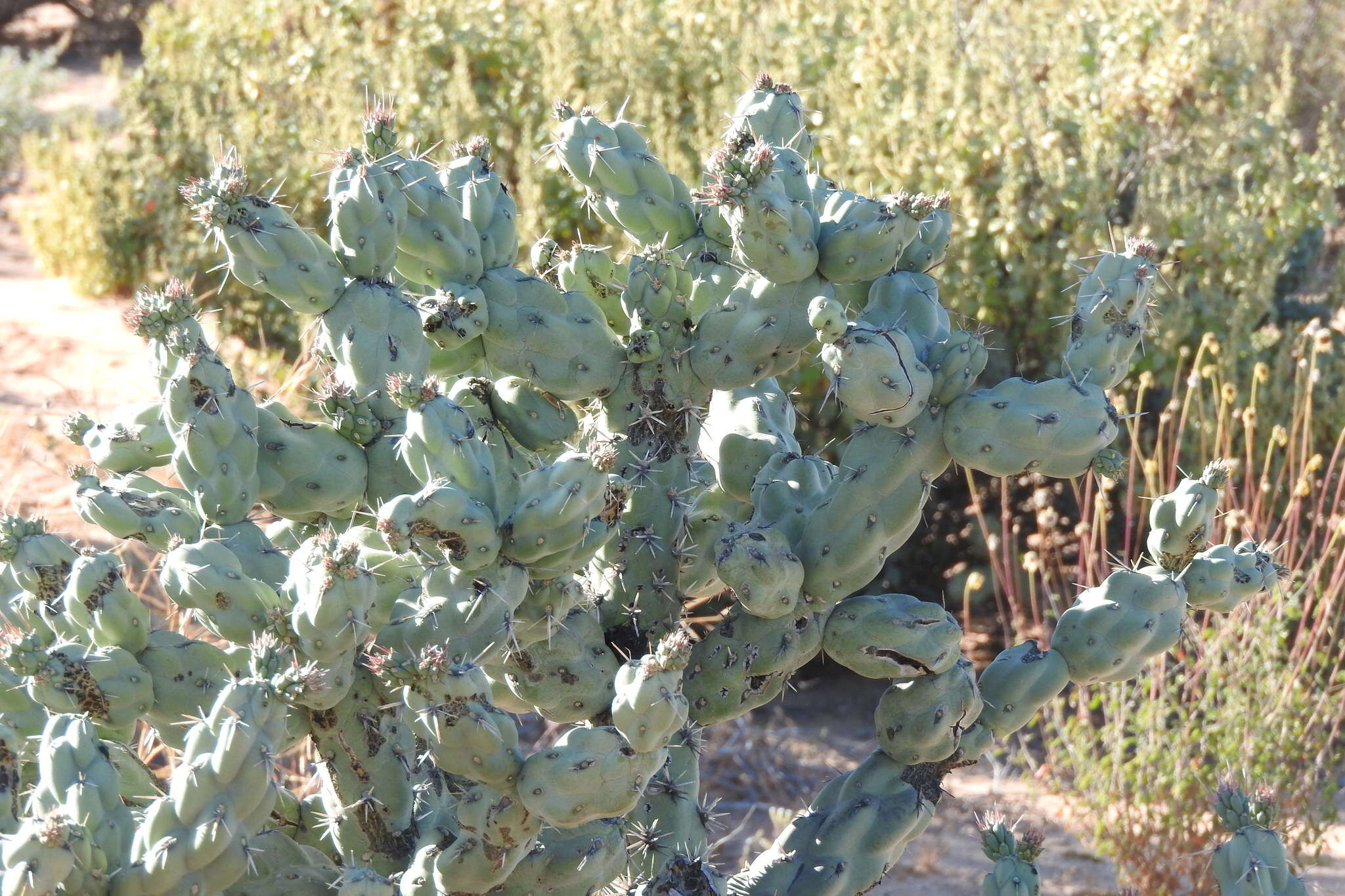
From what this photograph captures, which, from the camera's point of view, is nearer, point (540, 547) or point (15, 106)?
point (540, 547)

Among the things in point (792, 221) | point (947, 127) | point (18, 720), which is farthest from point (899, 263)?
point (947, 127)

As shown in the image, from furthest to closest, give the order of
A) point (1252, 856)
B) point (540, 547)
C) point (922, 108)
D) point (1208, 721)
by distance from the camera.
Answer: point (922, 108), point (1208, 721), point (1252, 856), point (540, 547)

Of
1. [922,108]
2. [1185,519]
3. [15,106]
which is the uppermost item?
[1185,519]

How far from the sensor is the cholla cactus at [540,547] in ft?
6.22

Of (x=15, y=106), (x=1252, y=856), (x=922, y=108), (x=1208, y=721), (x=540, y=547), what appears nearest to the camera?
(x=540, y=547)

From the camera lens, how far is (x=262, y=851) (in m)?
2.03

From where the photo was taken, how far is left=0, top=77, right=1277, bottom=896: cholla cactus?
6.22 feet

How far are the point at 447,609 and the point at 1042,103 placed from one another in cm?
472

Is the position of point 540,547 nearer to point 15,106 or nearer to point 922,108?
point 922,108

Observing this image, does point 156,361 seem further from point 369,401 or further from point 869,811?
point 869,811

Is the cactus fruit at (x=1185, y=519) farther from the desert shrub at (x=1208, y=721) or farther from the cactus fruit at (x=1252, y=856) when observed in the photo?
the desert shrub at (x=1208, y=721)

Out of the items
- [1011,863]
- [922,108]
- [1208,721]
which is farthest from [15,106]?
[1011,863]

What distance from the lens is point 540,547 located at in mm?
1988

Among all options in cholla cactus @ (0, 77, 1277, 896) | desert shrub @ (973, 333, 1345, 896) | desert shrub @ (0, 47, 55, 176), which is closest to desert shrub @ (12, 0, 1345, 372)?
desert shrub @ (973, 333, 1345, 896)
